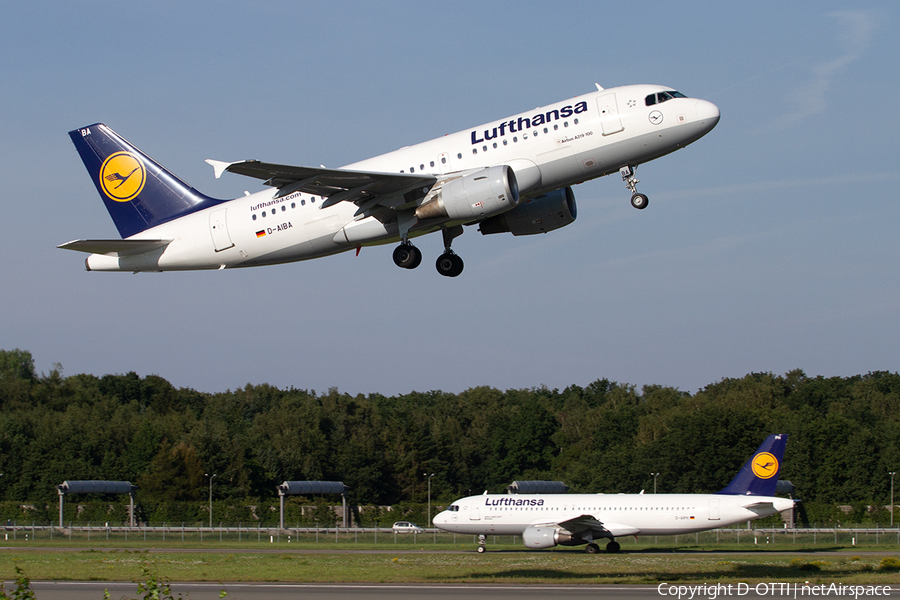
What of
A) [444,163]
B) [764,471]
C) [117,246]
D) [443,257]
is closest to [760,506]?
[764,471]

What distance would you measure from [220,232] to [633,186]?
14.6 m

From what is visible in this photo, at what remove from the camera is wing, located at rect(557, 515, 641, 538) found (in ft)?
161

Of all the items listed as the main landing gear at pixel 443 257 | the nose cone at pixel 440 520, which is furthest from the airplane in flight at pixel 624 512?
the main landing gear at pixel 443 257

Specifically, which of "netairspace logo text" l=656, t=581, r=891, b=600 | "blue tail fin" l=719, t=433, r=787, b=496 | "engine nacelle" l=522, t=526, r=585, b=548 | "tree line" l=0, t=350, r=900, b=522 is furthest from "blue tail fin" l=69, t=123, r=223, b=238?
"tree line" l=0, t=350, r=900, b=522

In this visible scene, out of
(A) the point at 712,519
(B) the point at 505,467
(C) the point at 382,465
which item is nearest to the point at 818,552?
(A) the point at 712,519

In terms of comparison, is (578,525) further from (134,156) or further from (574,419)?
(574,419)

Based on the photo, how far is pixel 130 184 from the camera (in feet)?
130

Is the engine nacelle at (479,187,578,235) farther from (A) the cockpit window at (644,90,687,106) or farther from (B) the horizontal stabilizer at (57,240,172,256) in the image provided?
(B) the horizontal stabilizer at (57,240,172,256)

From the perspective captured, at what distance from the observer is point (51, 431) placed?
347 feet

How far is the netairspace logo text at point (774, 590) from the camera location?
2883cm

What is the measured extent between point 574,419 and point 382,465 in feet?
130

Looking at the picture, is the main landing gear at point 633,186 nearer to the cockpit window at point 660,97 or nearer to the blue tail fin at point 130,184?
the cockpit window at point 660,97

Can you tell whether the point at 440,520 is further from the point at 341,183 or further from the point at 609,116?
the point at 609,116

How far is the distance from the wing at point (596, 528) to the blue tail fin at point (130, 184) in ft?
78.1
